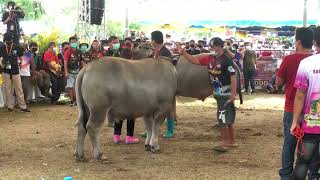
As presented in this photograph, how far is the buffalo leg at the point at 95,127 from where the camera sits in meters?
7.68

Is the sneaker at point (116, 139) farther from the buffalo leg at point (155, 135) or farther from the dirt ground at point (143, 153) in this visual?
the buffalo leg at point (155, 135)

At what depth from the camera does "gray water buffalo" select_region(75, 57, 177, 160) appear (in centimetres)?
767

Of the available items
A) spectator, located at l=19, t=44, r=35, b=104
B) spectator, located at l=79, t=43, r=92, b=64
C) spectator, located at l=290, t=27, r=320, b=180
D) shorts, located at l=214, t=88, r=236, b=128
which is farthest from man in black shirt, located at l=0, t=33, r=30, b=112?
spectator, located at l=290, t=27, r=320, b=180

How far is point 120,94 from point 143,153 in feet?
4.25

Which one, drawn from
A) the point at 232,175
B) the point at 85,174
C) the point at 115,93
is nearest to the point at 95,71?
the point at 115,93

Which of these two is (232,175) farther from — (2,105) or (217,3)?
(217,3)

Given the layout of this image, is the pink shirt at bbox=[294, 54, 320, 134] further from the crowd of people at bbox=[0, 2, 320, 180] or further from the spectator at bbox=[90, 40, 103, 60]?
the spectator at bbox=[90, 40, 103, 60]

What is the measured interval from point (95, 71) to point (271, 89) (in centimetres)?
1344

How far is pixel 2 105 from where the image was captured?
1433 cm

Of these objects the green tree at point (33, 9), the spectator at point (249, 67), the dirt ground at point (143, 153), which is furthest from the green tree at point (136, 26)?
the dirt ground at point (143, 153)

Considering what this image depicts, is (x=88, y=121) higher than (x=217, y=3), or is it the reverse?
(x=217, y=3)

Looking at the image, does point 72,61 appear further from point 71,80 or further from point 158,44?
point 158,44

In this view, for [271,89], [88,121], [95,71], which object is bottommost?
[271,89]

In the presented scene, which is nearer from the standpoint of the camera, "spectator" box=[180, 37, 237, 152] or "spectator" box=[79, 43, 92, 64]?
"spectator" box=[180, 37, 237, 152]
